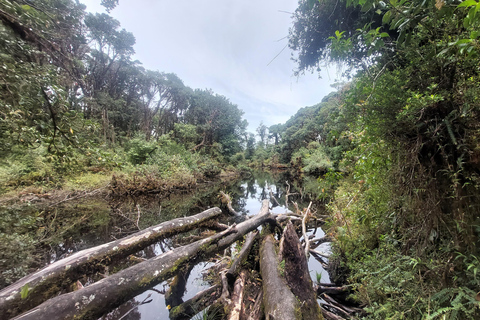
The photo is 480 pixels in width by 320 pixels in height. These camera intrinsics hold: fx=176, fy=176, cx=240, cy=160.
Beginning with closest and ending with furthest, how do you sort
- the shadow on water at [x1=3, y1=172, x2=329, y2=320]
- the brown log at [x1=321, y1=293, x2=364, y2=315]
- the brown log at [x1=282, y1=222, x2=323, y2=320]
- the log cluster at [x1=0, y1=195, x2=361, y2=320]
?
the log cluster at [x1=0, y1=195, x2=361, y2=320]
the brown log at [x1=282, y1=222, x2=323, y2=320]
the brown log at [x1=321, y1=293, x2=364, y2=315]
the shadow on water at [x1=3, y1=172, x2=329, y2=320]

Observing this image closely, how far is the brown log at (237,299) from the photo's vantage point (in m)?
1.90

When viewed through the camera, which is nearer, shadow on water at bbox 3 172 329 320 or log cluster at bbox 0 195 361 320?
log cluster at bbox 0 195 361 320

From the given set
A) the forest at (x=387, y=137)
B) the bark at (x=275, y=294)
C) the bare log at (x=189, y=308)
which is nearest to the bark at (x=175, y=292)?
the bare log at (x=189, y=308)

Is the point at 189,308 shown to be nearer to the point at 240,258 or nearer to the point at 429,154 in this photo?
the point at 240,258

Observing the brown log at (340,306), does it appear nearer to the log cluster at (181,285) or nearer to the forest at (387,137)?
the log cluster at (181,285)

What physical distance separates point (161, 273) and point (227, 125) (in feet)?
99.4

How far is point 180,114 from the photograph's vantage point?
3138 centimetres

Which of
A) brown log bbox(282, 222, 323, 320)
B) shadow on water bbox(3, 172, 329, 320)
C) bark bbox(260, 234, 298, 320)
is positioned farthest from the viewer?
shadow on water bbox(3, 172, 329, 320)

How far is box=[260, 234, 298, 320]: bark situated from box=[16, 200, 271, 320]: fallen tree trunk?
0.87 m

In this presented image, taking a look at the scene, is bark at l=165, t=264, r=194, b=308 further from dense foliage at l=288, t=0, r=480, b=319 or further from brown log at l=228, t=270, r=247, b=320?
dense foliage at l=288, t=0, r=480, b=319

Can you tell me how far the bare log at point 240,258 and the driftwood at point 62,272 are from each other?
101cm

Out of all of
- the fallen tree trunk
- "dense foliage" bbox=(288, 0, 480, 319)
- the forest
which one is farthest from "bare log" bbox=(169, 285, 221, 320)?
"dense foliage" bbox=(288, 0, 480, 319)

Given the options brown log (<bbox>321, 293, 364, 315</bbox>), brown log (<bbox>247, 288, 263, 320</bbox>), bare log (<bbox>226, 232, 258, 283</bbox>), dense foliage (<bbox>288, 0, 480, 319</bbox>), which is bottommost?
brown log (<bbox>321, 293, 364, 315</bbox>)

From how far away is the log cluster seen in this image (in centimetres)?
132
